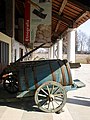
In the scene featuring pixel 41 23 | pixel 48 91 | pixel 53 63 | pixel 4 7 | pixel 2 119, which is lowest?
pixel 2 119

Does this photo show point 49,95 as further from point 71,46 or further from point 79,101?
point 71,46

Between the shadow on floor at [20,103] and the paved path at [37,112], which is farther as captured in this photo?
the shadow on floor at [20,103]

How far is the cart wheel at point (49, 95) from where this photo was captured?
6.88m

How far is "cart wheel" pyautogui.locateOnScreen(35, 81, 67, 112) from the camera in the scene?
688 centimetres

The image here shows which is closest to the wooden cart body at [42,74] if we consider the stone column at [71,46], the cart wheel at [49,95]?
the cart wheel at [49,95]

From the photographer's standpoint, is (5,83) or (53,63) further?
(5,83)

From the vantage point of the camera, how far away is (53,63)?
23.8 feet

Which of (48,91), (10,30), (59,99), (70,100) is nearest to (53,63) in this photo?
(48,91)

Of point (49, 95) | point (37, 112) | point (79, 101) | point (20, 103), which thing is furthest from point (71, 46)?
point (37, 112)

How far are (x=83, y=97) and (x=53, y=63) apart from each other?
240 centimetres

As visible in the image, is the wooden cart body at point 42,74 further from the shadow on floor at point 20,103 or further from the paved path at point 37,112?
the paved path at point 37,112

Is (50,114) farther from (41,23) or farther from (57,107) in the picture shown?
(41,23)

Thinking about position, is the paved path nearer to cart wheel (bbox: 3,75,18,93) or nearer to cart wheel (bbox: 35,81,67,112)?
cart wheel (bbox: 35,81,67,112)

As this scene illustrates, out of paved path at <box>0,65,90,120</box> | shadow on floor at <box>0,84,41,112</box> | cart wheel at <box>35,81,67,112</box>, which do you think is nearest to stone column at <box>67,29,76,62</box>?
paved path at <box>0,65,90,120</box>
